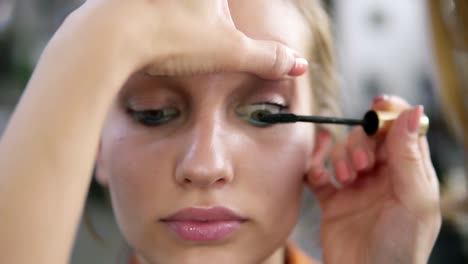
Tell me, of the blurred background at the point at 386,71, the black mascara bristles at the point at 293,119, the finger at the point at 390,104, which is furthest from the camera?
the blurred background at the point at 386,71

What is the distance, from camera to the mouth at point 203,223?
63 cm

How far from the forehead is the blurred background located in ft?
0.91

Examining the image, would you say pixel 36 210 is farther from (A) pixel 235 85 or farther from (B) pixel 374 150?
(B) pixel 374 150

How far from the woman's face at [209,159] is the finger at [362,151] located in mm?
100

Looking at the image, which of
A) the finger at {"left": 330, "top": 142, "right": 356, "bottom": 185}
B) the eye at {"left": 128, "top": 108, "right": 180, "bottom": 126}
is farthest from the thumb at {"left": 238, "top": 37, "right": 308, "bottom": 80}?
the finger at {"left": 330, "top": 142, "right": 356, "bottom": 185}

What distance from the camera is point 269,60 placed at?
1.82 feet

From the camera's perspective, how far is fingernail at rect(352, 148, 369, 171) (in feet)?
2.46

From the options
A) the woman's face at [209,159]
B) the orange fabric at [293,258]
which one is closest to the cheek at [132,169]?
the woman's face at [209,159]

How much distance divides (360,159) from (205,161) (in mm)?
263

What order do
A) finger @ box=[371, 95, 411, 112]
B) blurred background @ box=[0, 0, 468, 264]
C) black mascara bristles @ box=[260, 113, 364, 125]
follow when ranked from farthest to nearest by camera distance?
blurred background @ box=[0, 0, 468, 264] < finger @ box=[371, 95, 411, 112] < black mascara bristles @ box=[260, 113, 364, 125]

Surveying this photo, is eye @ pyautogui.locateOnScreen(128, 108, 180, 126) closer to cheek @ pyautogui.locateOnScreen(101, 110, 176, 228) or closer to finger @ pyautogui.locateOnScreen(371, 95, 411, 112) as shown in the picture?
cheek @ pyautogui.locateOnScreen(101, 110, 176, 228)

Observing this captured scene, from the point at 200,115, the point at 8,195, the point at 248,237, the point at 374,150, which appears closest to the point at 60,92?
the point at 8,195

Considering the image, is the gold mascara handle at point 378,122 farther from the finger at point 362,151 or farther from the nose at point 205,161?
the nose at point 205,161

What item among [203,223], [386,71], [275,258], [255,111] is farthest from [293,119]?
[386,71]
